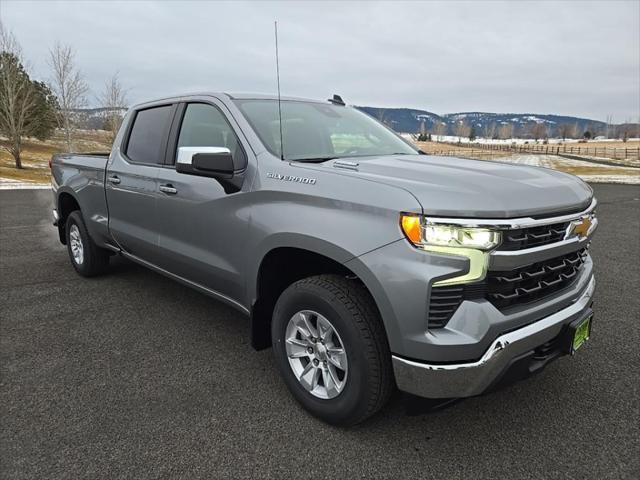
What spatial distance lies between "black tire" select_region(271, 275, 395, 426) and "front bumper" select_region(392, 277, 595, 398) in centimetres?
12

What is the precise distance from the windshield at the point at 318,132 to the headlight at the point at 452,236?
42.9 inches

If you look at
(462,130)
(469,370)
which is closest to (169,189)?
(469,370)

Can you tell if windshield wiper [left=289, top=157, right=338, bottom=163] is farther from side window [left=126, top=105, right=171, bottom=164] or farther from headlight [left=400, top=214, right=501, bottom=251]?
side window [left=126, top=105, right=171, bottom=164]

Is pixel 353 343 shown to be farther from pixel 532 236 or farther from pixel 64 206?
pixel 64 206

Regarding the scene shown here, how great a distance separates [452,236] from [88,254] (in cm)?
421

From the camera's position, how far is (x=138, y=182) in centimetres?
381

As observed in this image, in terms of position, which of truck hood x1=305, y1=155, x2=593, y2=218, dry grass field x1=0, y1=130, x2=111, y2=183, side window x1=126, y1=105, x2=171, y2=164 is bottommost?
dry grass field x1=0, y1=130, x2=111, y2=183

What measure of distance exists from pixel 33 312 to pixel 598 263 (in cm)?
635

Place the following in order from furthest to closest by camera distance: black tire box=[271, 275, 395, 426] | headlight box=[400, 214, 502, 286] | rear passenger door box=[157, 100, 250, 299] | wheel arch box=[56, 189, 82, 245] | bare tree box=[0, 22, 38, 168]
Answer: bare tree box=[0, 22, 38, 168] < wheel arch box=[56, 189, 82, 245] < rear passenger door box=[157, 100, 250, 299] < black tire box=[271, 275, 395, 426] < headlight box=[400, 214, 502, 286]

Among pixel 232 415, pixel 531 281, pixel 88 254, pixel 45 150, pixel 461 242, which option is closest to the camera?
pixel 461 242

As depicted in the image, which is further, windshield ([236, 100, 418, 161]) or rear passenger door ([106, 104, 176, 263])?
rear passenger door ([106, 104, 176, 263])

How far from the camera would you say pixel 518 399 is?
279 cm

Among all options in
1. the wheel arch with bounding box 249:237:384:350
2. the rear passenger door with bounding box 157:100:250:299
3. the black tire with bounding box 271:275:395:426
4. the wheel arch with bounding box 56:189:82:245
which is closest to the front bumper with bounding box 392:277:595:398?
the black tire with bounding box 271:275:395:426

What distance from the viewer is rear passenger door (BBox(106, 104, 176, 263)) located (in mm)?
3703
